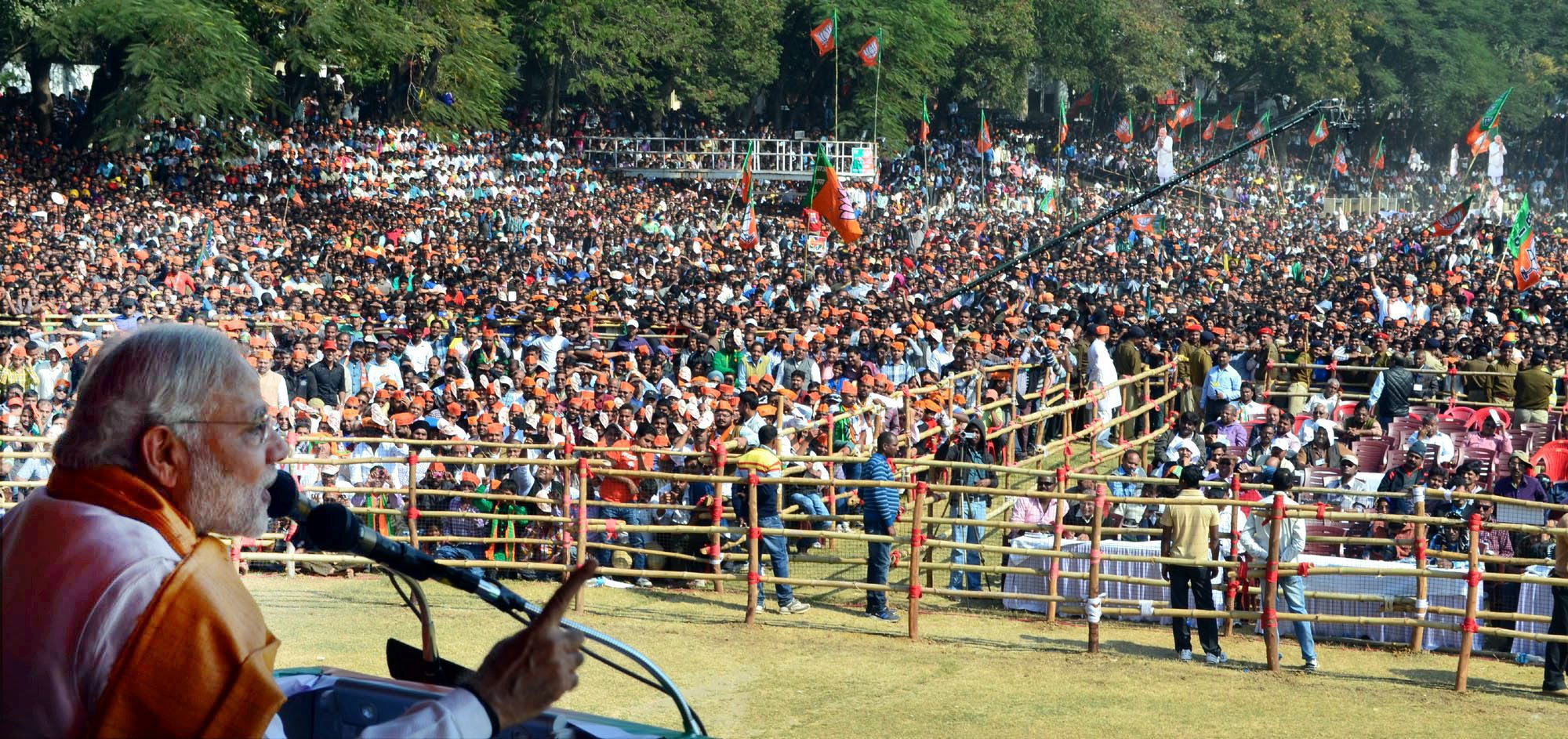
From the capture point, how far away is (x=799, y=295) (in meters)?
24.0

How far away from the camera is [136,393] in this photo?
2129 mm

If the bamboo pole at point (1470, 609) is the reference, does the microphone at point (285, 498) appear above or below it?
above

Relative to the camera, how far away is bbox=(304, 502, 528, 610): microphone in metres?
3.07

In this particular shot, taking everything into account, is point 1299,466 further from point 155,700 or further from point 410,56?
point 410,56

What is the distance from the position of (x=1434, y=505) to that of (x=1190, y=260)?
73.4 feet

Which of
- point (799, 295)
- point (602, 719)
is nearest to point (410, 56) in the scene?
point (799, 295)

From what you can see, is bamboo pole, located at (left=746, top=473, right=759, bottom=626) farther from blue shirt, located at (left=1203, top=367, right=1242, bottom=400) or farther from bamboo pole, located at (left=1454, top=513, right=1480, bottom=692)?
blue shirt, located at (left=1203, top=367, right=1242, bottom=400)

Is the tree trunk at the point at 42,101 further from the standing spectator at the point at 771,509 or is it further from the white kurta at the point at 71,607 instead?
the white kurta at the point at 71,607

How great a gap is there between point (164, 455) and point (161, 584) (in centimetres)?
22

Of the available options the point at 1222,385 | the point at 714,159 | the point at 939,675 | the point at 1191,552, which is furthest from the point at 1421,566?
the point at 714,159

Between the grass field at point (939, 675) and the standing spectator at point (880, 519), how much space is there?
0.67 ft

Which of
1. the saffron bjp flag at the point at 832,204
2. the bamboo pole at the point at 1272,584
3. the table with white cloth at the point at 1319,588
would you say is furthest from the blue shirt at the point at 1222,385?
the bamboo pole at the point at 1272,584

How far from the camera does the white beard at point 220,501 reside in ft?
7.09

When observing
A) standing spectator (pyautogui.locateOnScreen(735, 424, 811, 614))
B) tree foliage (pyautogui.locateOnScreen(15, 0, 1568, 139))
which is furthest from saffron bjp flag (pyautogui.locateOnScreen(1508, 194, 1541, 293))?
standing spectator (pyautogui.locateOnScreen(735, 424, 811, 614))
